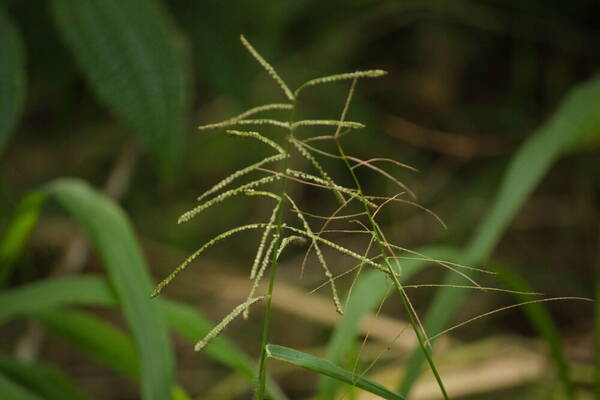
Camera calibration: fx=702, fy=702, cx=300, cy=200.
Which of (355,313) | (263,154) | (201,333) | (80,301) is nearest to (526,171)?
(355,313)

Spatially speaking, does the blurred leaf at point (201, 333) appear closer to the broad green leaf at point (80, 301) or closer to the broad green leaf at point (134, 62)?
the broad green leaf at point (80, 301)

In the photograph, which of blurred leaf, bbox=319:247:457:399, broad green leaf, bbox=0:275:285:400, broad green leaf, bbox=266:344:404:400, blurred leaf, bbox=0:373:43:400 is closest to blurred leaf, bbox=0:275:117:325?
broad green leaf, bbox=0:275:285:400

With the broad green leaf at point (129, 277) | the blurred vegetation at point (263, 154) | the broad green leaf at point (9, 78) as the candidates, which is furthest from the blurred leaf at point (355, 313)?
the broad green leaf at point (9, 78)

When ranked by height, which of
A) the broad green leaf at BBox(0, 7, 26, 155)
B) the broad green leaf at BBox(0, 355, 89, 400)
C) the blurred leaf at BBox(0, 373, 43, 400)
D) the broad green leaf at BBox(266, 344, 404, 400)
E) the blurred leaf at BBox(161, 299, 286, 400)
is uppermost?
Result: the broad green leaf at BBox(0, 7, 26, 155)

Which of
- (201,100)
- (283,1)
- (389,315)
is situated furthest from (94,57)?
(201,100)

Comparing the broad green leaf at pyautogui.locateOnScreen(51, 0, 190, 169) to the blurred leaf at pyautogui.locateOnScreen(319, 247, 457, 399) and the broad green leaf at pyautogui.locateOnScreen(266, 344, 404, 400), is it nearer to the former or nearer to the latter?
the blurred leaf at pyautogui.locateOnScreen(319, 247, 457, 399)

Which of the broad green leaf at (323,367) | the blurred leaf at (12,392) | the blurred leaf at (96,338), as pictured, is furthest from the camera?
the blurred leaf at (96,338)

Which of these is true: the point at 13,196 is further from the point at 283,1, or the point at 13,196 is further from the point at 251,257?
the point at 283,1
